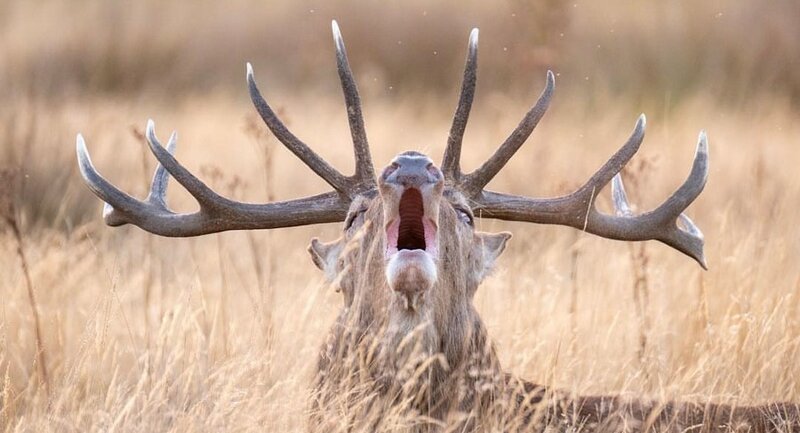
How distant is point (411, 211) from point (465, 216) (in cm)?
49

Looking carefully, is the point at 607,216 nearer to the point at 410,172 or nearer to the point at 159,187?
the point at 410,172

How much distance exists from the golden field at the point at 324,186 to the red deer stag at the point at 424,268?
0.60 ft

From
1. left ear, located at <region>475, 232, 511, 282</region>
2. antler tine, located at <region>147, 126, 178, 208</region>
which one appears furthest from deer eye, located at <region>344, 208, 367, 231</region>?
antler tine, located at <region>147, 126, 178, 208</region>

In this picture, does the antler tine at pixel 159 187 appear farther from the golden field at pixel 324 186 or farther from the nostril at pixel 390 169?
the nostril at pixel 390 169

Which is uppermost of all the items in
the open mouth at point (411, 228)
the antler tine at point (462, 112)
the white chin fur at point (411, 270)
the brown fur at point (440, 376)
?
the antler tine at point (462, 112)

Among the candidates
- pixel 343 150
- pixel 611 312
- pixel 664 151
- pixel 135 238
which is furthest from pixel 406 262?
pixel 343 150

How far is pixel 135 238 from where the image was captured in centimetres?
911

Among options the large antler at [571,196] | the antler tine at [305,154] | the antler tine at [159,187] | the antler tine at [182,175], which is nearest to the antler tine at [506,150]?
the large antler at [571,196]

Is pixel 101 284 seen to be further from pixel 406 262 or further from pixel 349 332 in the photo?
pixel 406 262

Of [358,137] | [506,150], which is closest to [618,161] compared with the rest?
[506,150]

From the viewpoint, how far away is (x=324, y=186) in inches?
434

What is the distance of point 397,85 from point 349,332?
36.9ft

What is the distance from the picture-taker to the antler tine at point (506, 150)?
5180 mm

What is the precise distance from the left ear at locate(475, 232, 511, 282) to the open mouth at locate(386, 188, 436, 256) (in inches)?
21.3
